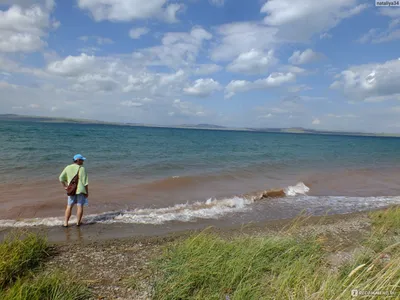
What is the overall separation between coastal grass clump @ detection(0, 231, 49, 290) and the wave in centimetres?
288

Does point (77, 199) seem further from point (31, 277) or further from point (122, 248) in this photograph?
point (31, 277)

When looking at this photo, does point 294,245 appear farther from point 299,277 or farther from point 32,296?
point 32,296

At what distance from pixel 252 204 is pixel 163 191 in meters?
4.58

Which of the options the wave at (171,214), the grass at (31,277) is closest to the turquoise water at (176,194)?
the wave at (171,214)

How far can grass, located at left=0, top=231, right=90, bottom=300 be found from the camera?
3.48 m

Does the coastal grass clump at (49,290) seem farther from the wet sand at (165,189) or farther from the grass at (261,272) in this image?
the wet sand at (165,189)

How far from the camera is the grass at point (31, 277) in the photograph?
137 inches

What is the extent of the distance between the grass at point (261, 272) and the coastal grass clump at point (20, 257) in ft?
6.85

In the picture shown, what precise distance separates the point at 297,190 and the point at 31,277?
13455 millimetres

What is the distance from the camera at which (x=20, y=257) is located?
15.4 ft

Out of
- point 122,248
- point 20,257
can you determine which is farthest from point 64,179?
point 20,257

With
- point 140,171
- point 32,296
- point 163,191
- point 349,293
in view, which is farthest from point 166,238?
point 140,171

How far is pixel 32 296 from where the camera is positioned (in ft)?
11.3

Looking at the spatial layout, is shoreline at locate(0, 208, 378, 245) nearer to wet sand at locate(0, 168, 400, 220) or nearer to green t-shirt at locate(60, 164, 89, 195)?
green t-shirt at locate(60, 164, 89, 195)
